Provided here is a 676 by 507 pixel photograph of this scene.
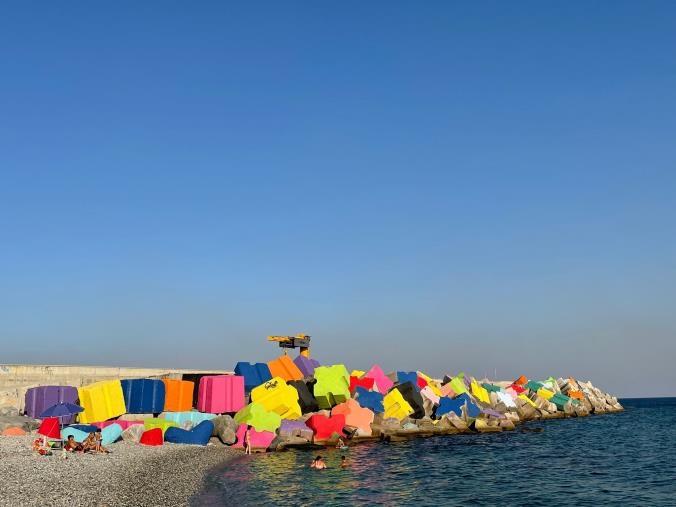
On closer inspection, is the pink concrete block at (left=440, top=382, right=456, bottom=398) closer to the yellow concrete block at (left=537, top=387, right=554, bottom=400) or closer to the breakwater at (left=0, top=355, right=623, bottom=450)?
the breakwater at (left=0, top=355, right=623, bottom=450)

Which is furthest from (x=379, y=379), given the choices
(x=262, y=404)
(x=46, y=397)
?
(x=46, y=397)

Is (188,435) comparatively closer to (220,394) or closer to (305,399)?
(220,394)

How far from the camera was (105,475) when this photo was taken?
20859 mm

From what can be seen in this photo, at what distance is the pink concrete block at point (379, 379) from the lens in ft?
145

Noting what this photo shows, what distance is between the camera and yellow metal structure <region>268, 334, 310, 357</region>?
55.8 meters

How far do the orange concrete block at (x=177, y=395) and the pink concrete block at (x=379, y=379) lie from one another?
14.2 m

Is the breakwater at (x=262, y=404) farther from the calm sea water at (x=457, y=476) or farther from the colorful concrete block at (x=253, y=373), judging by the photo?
the calm sea water at (x=457, y=476)

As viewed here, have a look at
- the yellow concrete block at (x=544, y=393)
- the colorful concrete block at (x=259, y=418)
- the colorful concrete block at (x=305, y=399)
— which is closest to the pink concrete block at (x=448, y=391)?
the colorful concrete block at (x=305, y=399)

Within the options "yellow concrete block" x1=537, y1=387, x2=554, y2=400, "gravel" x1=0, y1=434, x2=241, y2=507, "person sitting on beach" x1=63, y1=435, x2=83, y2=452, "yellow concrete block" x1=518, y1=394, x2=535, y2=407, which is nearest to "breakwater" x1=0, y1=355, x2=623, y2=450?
"person sitting on beach" x1=63, y1=435, x2=83, y2=452

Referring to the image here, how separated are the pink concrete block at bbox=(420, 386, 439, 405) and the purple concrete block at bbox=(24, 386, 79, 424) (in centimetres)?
2382

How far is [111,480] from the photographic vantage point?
66.1ft

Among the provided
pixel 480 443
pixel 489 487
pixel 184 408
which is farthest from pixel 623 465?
pixel 184 408

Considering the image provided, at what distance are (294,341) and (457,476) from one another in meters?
32.5

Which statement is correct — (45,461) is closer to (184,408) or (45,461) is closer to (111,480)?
(111,480)
